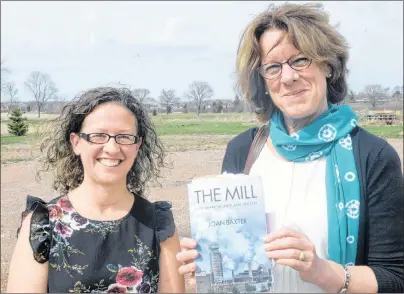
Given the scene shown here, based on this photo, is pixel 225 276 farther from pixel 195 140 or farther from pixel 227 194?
pixel 195 140

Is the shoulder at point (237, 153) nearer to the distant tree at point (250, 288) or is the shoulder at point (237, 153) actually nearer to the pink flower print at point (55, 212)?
the distant tree at point (250, 288)

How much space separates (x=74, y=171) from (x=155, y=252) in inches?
18.3

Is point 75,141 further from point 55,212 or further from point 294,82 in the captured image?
point 294,82

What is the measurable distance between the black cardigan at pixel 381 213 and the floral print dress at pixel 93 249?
641mm

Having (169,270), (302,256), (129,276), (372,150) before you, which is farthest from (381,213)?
(129,276)

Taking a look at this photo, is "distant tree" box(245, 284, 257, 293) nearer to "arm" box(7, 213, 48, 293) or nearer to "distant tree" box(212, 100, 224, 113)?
"arm" box(7, 213, 48, 293)

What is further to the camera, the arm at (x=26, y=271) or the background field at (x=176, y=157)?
the background field at (x=176, y=157)

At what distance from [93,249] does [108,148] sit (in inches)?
13.1

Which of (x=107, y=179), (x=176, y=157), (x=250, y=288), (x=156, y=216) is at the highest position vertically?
(x=176, y=157)

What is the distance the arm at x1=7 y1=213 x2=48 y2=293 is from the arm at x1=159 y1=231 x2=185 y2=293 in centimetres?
37

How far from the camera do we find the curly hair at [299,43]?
159cm

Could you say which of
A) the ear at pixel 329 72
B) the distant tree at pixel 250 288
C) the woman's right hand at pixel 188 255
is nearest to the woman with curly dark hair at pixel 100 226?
the woman's right hand at pixel 188 255

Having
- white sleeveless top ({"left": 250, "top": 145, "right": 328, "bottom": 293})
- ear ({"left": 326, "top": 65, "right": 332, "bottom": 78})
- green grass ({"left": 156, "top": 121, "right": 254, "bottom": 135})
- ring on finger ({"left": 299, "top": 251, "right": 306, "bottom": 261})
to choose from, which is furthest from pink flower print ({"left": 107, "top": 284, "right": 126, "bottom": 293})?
green grass ({"left": 156, "top": 121, "right": 254, "bottom": 135})

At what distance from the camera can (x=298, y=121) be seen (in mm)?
1740
